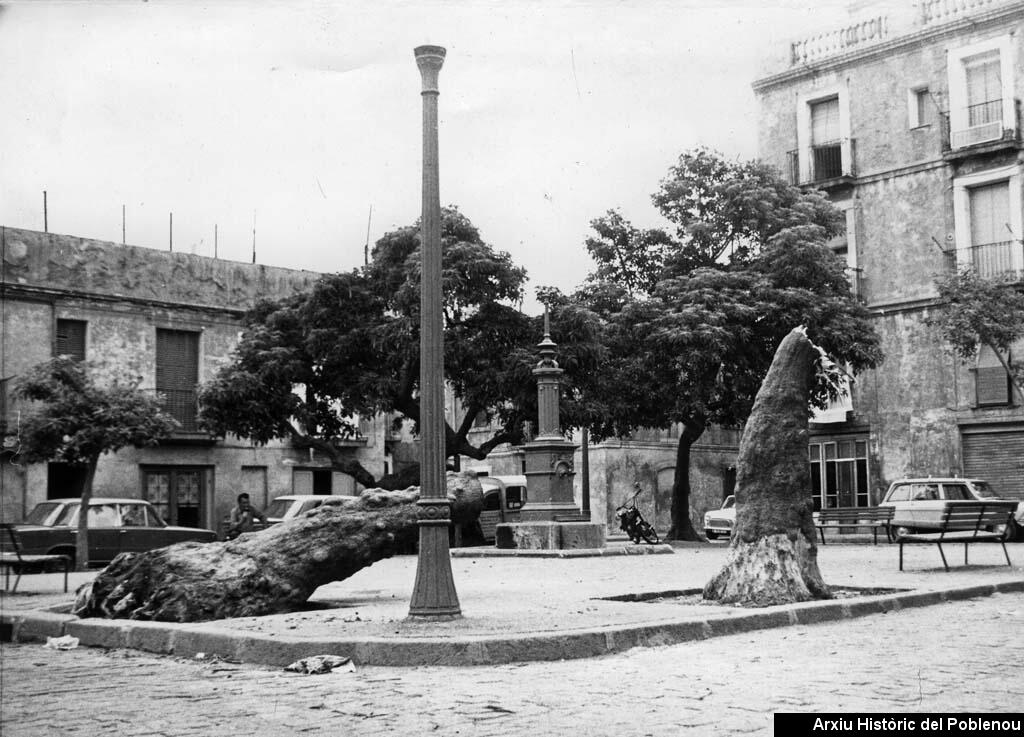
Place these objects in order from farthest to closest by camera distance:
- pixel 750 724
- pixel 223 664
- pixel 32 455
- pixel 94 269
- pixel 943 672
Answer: pixel 94 269, pixel 32 455, pixel 223 664, pixel 943 672, pixel 750 724

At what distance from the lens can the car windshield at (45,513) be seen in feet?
68.6

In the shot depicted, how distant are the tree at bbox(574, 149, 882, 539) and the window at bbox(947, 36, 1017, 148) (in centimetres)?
538

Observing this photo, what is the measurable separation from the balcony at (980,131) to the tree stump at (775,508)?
72.8ft

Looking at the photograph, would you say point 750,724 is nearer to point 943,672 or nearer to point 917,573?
point 943,672

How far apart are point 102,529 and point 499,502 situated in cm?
1135

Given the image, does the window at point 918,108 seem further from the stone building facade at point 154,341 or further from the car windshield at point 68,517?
the car windshield at point 68,517

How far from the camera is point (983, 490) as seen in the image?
27047 mm

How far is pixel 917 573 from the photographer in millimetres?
14141

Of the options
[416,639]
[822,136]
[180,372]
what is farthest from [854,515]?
[416,639]

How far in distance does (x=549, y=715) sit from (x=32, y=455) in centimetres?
1478

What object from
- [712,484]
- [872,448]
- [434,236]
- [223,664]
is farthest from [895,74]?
[223,664]

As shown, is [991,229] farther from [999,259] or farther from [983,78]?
[983,78]

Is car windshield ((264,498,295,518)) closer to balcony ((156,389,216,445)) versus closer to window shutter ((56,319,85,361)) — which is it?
window shutter ((56,319,85,361))

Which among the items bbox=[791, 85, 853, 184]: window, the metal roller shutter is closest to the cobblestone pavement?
the metal roller shutter
